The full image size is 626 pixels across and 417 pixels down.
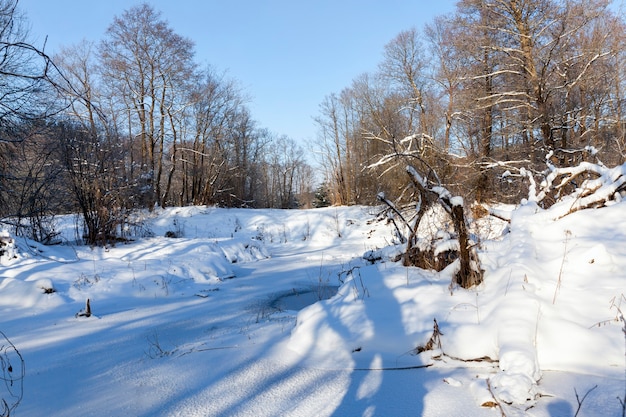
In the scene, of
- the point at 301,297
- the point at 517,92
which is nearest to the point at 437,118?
the point at 517,92

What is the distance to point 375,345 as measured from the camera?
3535mm

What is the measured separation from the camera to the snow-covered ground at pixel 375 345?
2.60 metres

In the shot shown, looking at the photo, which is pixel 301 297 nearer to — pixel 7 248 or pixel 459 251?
pixel 459 251

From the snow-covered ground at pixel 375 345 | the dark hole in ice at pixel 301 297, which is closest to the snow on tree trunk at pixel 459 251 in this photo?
the snow-covered ground at pixel 375 345

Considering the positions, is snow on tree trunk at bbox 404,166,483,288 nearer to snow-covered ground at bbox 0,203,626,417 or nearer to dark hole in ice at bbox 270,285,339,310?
snow-covered ground at bbox 0,203,626,417

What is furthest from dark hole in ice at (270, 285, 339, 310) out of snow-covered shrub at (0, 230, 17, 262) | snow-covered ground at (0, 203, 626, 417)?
snow-covered shrub at (0, 230, 17, 262)

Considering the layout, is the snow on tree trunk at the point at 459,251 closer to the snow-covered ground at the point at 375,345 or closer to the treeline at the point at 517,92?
the snow-covered ground at the point at 375,345

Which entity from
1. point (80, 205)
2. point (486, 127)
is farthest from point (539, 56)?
point (80, 205)

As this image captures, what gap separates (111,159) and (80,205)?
1626mm

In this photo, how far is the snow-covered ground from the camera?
2600 millimetres

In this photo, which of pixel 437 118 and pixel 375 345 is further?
pixel 437 118

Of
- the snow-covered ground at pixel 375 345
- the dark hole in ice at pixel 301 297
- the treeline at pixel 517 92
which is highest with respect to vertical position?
the treeline at pixel 517 92

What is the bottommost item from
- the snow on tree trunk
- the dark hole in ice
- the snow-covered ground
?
the dark hole in ice

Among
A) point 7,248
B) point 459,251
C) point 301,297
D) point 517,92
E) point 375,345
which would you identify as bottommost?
point 301,297
